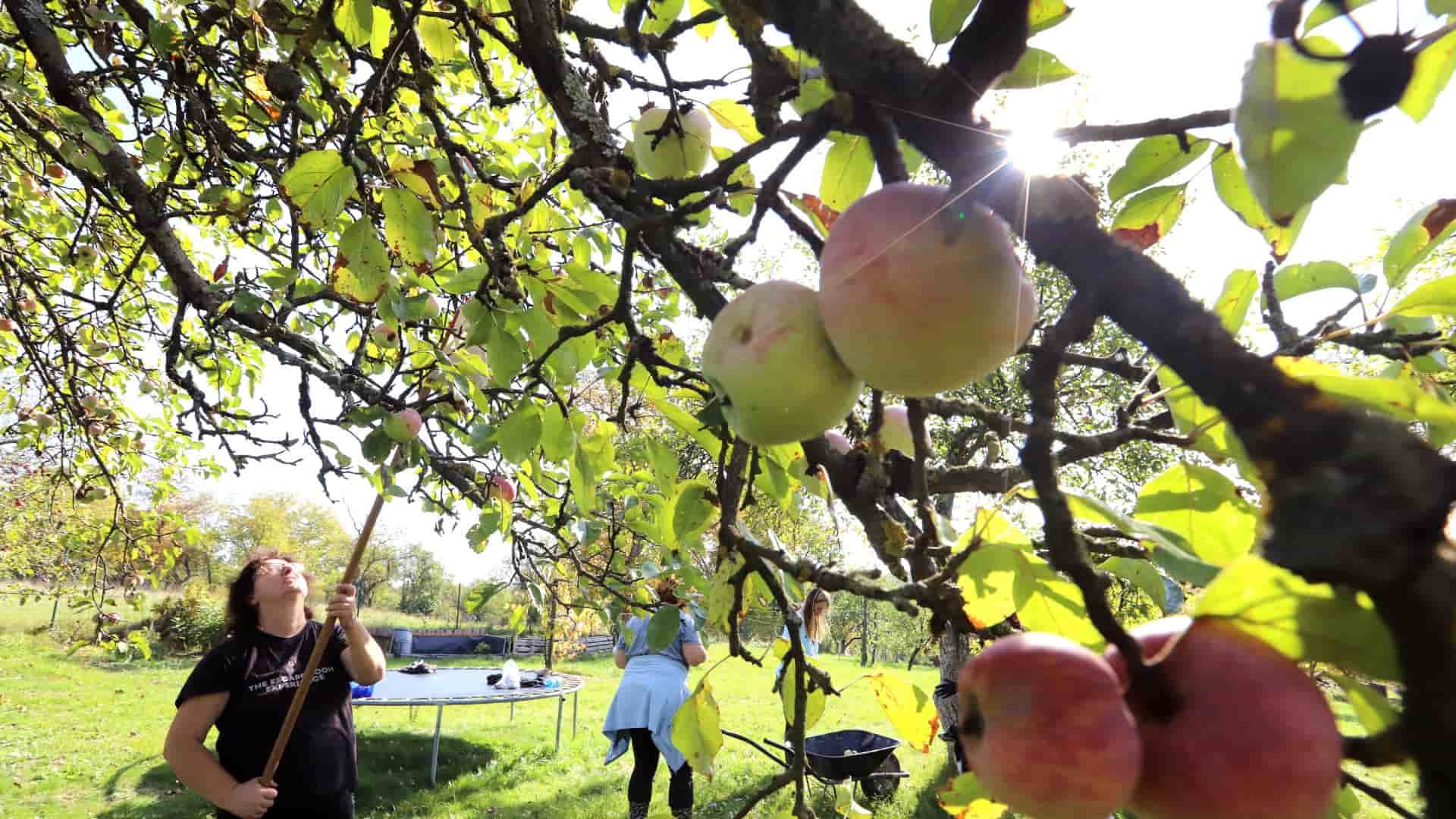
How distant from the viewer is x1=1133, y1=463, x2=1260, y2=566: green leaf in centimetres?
78

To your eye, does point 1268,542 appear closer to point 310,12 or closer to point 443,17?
point 443,17

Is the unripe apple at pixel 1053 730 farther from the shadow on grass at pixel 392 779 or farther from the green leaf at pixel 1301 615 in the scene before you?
the shadow on grass at pixel 392 779

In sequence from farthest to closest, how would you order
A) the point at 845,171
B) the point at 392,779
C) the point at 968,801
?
the point at 392,779, the point at 845,171, the point at 968,801

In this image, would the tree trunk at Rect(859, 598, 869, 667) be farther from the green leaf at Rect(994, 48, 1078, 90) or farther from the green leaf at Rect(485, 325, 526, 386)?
the green leaf at Rect(994, 48, 1078, 90)

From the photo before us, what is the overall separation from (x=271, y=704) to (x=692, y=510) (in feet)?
10.8

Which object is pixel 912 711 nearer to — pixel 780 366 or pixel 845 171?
pixel 780 366

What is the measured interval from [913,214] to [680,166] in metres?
1.17


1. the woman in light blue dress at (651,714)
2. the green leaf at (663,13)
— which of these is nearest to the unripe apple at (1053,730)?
the green leaf at (663,13)

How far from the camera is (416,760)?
9.33 meters

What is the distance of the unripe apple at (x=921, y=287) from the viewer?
73 centimetres

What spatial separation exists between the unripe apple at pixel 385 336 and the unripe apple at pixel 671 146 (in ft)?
4.42

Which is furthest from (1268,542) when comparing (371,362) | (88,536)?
(88,536)

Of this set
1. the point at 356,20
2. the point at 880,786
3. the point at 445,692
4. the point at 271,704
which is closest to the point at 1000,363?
the point at 356,20

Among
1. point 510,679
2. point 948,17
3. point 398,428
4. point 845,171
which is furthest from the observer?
point 510,679
